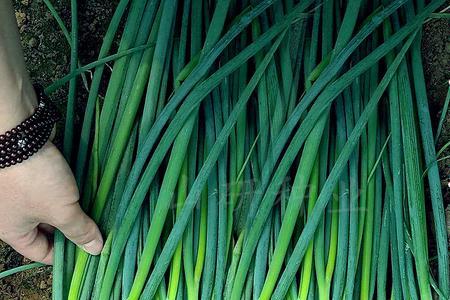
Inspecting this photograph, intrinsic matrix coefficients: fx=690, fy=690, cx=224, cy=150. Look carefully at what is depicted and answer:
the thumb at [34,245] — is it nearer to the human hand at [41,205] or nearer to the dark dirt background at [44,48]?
the human hand at [41,205]

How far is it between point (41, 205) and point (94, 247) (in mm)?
147

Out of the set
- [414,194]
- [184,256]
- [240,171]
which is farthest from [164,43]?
[414,194]

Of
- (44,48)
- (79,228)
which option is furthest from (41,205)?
(44,48)

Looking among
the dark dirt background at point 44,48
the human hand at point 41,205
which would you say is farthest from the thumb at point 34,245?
the dark dirt background at point 44,48

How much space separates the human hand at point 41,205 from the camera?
99 cm

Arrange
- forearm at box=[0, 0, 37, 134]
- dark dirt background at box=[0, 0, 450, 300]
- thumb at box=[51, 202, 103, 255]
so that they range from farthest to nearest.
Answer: dark dirt background at box=[0, 0, 450, 300] < thumb at box=[51, 202, 103, 255] < forearm at box=[0, 0, 37, 134]

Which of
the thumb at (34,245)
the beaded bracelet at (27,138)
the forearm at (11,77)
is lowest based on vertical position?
the thumb at (34,245)

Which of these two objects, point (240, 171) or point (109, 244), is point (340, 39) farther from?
point (109, 244)

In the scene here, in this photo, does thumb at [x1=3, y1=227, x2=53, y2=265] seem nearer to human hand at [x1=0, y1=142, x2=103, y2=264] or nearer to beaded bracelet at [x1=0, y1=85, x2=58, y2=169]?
human hand at [x1=0, y1=142, x2=103, y2=264]

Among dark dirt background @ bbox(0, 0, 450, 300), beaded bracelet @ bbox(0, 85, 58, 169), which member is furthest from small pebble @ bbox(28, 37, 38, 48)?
beaded bracelet @ bbox(0, 85, 58, 169)

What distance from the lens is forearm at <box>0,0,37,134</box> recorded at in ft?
2.97

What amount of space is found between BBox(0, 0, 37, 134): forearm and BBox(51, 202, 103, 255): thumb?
0.18 meters

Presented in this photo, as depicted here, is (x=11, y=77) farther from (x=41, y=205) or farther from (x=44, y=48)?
(x=44, y=48)

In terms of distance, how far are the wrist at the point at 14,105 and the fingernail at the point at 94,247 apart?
0.26 metres
